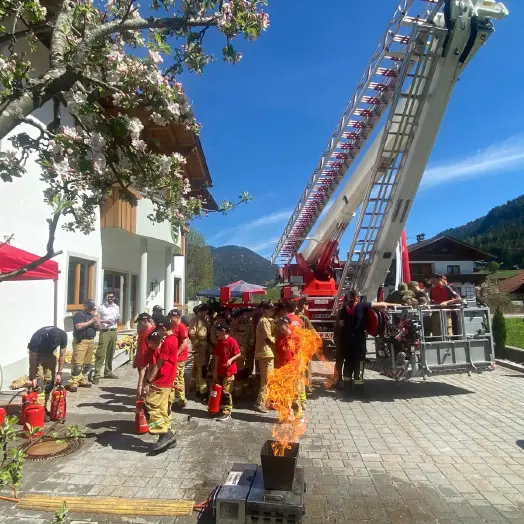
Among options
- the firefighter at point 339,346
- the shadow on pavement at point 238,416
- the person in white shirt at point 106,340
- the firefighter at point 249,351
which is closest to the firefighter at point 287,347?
the shadow on pavement at point 238,416

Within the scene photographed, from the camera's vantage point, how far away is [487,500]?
406cm

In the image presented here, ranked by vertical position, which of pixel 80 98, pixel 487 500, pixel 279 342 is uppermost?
pixel 80 98

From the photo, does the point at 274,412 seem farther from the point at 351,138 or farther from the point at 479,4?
the point at 479,4

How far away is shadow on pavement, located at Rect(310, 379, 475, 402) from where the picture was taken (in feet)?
26.7

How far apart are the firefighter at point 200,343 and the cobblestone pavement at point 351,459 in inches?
27.7

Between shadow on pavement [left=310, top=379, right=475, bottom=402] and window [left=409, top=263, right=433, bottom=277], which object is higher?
window [left=409, top=263, right=433, bottom=277]

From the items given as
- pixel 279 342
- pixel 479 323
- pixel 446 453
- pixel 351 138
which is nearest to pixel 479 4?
pixel 351 138

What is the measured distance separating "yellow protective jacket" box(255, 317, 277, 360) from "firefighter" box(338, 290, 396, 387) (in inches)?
76.6

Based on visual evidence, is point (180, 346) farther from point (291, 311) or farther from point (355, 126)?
point (355, 126)

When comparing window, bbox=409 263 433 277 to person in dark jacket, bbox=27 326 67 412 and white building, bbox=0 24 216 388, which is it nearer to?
white building, bbox=0 24 216 388

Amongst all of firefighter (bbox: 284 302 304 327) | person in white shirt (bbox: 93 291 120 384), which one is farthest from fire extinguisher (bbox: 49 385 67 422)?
firefighter (bbox: 284 302 304 327)

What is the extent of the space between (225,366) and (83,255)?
7620mm

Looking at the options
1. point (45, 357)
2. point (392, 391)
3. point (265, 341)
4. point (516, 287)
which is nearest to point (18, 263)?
point (45, 357)

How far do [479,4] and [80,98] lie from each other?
762 centimetres
